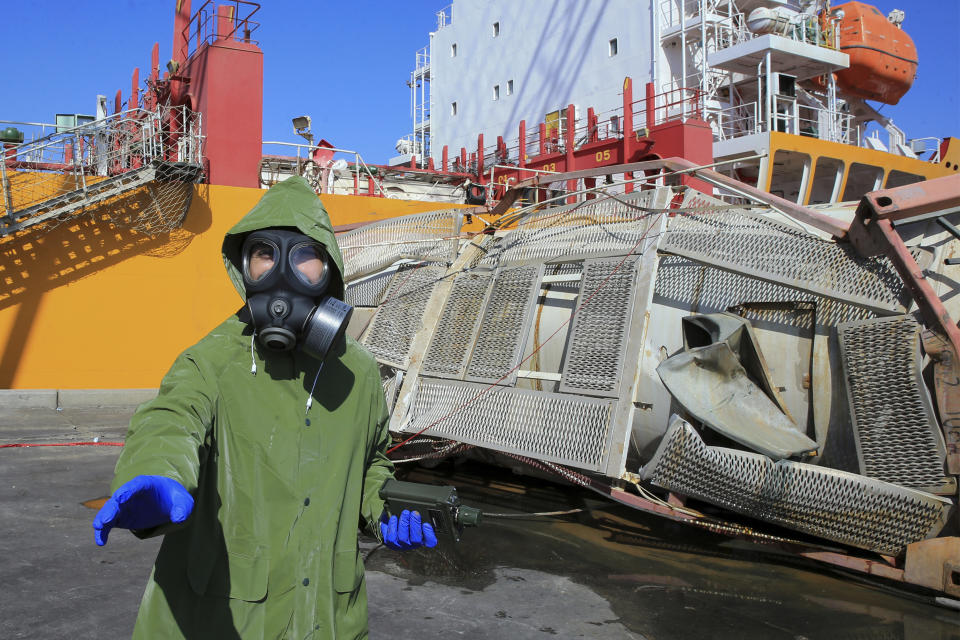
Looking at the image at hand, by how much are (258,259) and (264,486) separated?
2.30 feet

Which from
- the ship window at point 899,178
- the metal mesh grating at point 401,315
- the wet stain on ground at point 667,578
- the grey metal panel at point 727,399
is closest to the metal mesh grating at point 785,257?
the grey metal panel at point 727,399

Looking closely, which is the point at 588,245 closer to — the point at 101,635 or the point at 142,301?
the point at 101,635

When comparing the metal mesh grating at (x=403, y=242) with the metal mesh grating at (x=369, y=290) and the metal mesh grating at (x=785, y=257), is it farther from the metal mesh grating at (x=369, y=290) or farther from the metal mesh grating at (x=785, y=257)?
the metal mesh grating at (x=785, y=257)

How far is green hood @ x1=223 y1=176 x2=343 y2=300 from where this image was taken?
7.73ft

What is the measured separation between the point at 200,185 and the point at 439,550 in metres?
10.1

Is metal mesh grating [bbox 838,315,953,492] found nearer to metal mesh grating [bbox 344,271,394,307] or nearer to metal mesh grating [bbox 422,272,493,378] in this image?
metal mesh grating [bbox 422,272,493,378]

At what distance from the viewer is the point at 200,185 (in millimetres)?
13773

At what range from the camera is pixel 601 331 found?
6.38 metres

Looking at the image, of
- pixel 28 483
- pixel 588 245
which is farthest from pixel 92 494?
pixel 588 245

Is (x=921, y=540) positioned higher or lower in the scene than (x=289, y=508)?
lower

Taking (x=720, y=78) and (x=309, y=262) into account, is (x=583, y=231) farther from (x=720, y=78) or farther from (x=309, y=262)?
(x=720, y=78)

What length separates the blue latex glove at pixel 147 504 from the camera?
63.3 inches

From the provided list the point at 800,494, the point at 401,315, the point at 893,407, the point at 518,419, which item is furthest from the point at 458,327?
the point at 893,407

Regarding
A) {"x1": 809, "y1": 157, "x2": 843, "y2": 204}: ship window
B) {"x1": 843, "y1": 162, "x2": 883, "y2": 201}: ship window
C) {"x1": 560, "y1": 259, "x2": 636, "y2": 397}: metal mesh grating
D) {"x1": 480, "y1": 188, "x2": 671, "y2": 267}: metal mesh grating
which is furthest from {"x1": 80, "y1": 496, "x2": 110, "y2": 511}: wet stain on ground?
{"x1": 843, "y1": 162, "x2": 883, "y2": 201}: ship window
